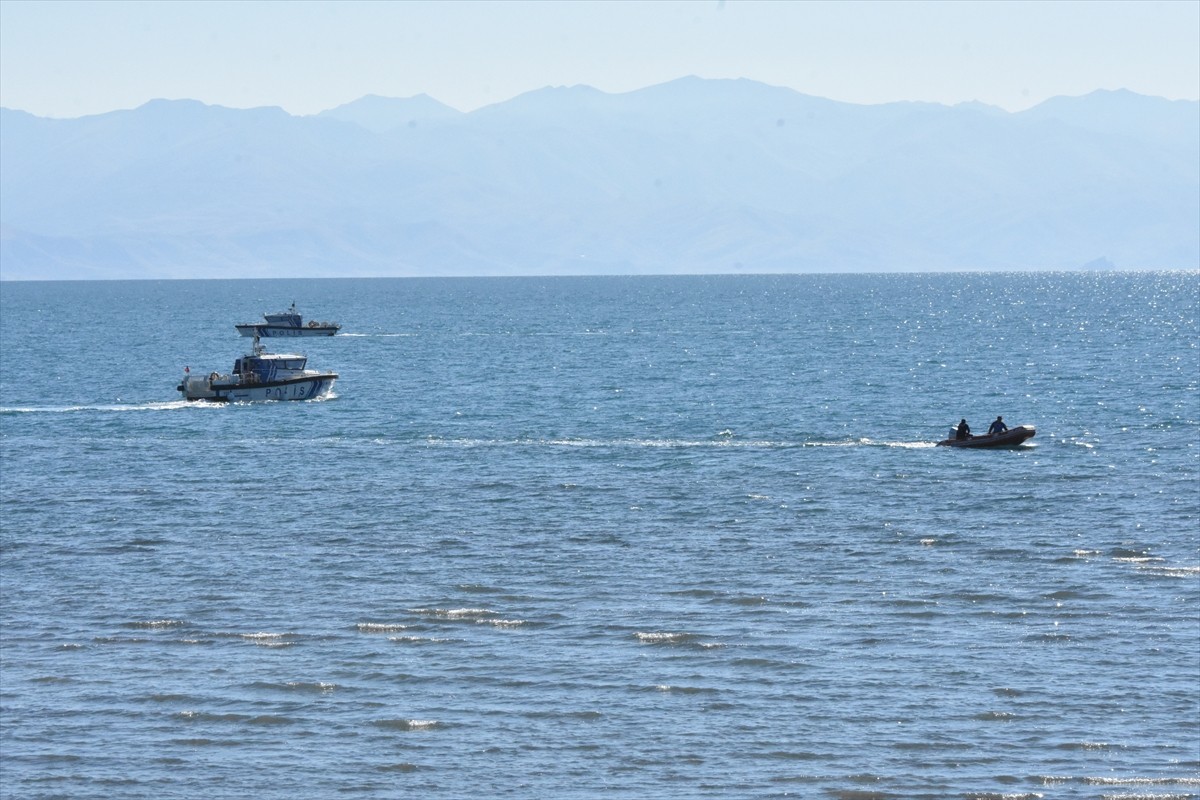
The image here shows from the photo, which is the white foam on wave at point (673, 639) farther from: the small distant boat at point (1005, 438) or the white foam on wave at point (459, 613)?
the small distant boat at point (1005, 438)

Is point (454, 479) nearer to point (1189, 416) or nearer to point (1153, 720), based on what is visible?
point (1153, 720)

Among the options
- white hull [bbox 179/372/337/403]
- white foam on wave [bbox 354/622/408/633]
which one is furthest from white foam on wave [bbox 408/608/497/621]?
white hull [bbox 179/372/337/403]

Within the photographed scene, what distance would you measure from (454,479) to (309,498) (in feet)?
24.1

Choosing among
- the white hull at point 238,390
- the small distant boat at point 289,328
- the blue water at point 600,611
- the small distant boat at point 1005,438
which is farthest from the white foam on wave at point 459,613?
the small distant boat at point 289,328

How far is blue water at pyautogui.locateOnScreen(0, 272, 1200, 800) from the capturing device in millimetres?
28938

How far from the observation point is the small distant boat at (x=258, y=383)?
10038 cm

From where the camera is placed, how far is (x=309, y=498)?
59.2 metres

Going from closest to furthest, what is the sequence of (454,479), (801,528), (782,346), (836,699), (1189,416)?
(836,699) < (801,528) < (454,479) < (1189,416) < (782,346)

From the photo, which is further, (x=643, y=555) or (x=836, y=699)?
(x=643, y=555)

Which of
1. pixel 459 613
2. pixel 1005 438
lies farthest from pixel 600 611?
pixel 1005 438

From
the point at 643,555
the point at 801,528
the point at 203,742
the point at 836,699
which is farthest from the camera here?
the point at 801,528

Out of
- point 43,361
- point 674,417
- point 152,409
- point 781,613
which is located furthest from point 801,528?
point 43,361

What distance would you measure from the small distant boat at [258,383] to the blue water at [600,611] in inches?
569

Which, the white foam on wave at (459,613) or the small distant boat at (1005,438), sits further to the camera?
the small distant boat at (1005,438)
